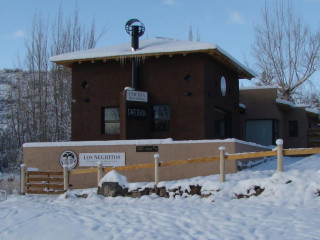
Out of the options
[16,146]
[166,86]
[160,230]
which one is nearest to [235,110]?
[166,86]

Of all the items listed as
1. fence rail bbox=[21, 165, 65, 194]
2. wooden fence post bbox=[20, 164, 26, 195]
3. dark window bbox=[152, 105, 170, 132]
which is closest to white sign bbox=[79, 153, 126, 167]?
fence rail bbox=[21, 165, 65, 194]

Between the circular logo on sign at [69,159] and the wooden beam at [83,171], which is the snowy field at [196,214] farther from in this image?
the circular logo on sign at [69,159]

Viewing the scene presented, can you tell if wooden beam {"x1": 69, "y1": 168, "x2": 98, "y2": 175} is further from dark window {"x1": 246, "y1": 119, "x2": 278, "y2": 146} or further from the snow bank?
dark window {"x1": 246, "y1": 119, "x2": 278, "y2": 146}

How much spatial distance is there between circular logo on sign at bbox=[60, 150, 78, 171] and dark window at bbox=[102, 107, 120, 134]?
101 inches

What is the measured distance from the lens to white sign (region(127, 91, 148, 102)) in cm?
1799

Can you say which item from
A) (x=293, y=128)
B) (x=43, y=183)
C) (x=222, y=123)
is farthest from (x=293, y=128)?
(x=43, y=183)

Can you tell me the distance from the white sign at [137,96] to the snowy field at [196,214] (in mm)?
5335

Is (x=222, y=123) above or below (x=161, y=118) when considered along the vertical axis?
below

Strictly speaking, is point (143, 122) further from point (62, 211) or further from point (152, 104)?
point (62, 211)

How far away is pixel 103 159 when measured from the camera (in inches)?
666

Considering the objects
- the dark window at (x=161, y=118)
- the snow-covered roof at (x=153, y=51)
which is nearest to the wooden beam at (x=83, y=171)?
the dark window at (x=161, y=118)

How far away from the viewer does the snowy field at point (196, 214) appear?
8500 millimetres

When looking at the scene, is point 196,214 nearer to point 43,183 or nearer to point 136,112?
point 43,183

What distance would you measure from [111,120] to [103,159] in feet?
9.80
